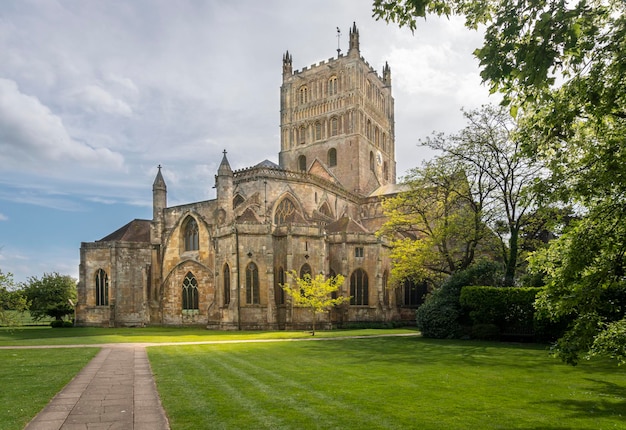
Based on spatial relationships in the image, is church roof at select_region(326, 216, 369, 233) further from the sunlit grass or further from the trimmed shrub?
the trimmed shrub

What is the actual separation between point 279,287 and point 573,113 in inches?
1123

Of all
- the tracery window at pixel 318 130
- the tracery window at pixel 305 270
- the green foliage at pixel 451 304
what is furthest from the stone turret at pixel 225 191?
the tracery window at pixel 318 130

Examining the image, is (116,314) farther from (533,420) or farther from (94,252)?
(533,420)

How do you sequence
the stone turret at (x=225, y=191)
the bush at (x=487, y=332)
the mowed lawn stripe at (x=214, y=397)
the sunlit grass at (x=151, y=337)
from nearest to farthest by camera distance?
the mowed lawn stripe at (x=214, y=397) < the bush at (x=487, y=332) < the sunlit grass at (x=151, y=337) < the stone turret at (x=225, y=191)

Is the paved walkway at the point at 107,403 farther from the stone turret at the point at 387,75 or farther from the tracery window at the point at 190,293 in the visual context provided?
the stone turret at the point at 387,75

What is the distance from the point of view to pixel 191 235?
4147 centimetres

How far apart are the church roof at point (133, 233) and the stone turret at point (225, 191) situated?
11.3m

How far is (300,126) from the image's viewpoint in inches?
2340

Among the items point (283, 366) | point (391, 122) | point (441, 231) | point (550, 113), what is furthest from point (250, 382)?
point (391, 122)

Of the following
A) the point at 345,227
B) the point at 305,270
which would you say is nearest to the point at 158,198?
the point at 305,270

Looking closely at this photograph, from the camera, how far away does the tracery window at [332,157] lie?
56.7 metres

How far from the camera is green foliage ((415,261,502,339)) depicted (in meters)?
24.2

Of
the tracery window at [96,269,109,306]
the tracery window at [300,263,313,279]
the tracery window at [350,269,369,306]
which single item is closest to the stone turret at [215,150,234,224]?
the tracery window at [300,263,313,279]

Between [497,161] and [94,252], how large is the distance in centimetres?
3430
